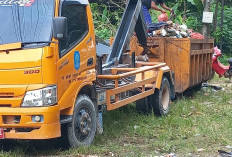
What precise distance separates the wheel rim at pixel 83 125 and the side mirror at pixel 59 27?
1.26m

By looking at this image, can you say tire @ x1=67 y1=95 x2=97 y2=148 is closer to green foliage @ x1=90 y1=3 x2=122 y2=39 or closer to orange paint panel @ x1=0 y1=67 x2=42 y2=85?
orange paint panel @ x1=0 y1=67 x2=42 y2=85

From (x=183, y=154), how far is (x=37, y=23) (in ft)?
8.98

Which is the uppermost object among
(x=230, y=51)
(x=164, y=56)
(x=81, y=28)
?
(x=81, y=28)

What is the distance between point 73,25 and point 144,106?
3250 millimetres

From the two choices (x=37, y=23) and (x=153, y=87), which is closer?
(x=37, y=23)

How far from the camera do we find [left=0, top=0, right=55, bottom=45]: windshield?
602 cm

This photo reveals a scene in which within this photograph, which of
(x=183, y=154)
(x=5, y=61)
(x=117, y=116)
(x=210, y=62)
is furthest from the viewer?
(x=210, y=62)

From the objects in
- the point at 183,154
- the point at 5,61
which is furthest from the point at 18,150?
the point at 183,154

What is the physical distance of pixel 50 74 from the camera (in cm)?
582

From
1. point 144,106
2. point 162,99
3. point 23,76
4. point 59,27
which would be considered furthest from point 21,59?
point 162,99

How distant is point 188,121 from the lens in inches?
331

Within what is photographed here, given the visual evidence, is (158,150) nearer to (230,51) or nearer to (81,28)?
(81,28)

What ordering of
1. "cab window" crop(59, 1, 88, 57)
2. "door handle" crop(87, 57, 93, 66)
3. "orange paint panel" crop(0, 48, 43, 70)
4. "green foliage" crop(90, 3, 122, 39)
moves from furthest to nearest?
"green foliage" crop(90, 3, 122, 39)
"door handle" crop(87, 57, 93, 66)
"cab window" crop(59, 1, 88, 57)
"orange paint panel" crop(0, 48, 43, 70)

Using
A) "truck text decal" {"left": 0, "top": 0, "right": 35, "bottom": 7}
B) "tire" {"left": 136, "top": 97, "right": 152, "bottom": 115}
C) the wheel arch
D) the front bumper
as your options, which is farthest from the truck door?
"tire" {"left": 136, "top": 97, "right": 152, "bottom": 115}
